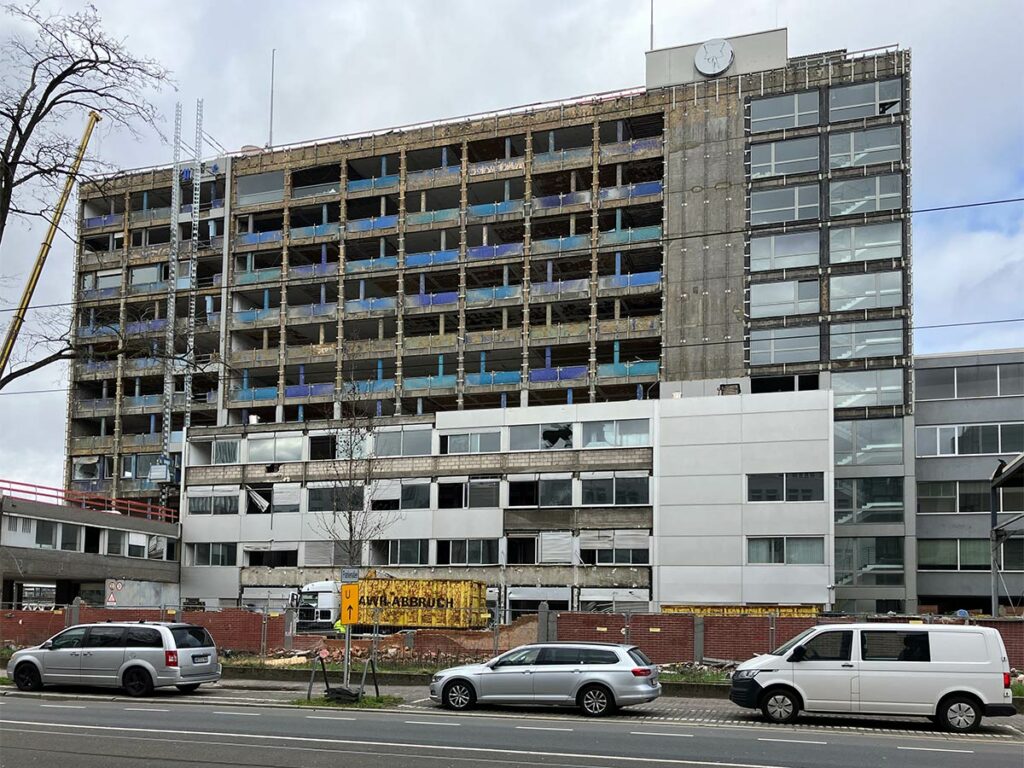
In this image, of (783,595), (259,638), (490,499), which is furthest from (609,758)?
(490,499)

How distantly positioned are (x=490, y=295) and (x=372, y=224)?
8.77 meters

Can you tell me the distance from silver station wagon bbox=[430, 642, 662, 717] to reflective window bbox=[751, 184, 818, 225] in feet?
132

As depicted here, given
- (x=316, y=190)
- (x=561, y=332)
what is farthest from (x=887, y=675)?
(x=316, y=190)

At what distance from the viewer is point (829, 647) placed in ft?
68.0

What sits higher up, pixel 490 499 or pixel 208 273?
pixel 208 273

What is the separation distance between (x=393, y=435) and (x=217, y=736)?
149ft

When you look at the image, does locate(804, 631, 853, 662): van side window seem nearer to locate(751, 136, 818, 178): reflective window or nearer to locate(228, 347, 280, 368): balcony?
locate(751, 136, 818, 178): reflective window

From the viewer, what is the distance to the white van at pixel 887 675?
20.0 m

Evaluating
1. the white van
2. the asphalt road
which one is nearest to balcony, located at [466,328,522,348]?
the asphalt road

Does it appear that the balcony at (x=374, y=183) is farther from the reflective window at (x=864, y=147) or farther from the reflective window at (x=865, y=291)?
the reflective window at (x=865, y=291)

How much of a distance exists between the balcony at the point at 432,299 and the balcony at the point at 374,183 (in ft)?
23.1

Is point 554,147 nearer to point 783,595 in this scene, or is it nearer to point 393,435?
point 393,435

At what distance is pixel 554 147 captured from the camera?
211 ft

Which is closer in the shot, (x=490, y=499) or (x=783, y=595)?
(x=783, y=595)
